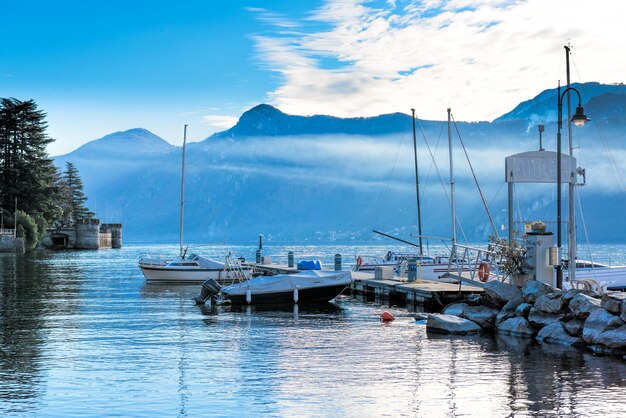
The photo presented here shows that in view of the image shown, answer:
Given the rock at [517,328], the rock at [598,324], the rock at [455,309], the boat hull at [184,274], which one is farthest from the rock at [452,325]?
the boat hull at [184,274]

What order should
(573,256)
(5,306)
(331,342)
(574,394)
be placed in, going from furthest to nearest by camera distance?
1. (5,306)
2. (573,256)
3. (331,342)
4. (574,394)

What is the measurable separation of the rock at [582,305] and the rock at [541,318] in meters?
0.77

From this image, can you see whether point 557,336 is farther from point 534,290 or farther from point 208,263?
point 208,263

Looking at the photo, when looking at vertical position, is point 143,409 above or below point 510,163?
below

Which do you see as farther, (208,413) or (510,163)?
(510,163)

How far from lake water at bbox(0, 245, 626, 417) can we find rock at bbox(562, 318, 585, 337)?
3.31 ft

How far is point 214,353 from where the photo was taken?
1005 inches

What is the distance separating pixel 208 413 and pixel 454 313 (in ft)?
58.2

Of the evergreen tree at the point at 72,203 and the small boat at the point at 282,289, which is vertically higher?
the evergreen tree at the point at 72,203

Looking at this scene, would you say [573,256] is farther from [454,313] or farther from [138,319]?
[138,319]

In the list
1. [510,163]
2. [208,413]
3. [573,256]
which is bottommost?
[208,413]

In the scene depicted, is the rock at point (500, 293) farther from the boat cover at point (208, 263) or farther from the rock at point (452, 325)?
the boat cover at point (208, 263)

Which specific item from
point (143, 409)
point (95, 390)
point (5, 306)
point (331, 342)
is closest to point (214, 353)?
point (331, 342)

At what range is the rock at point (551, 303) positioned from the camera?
27.9m
